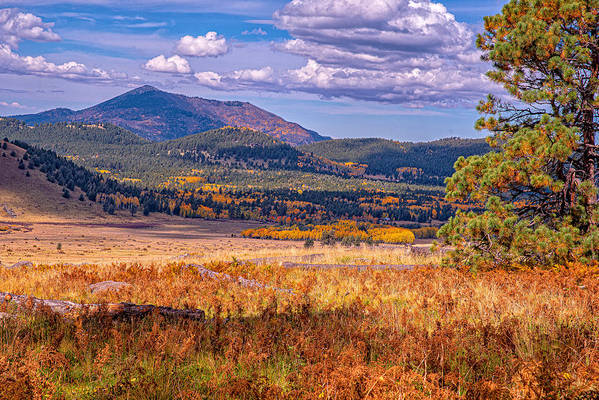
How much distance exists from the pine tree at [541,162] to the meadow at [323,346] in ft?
8.13

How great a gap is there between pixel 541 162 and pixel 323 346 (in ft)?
35.0

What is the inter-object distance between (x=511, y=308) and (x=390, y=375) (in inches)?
199

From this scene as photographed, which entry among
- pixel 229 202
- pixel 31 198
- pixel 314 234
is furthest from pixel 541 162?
pixel 229 202

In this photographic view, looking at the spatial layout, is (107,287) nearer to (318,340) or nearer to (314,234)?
(318,340)

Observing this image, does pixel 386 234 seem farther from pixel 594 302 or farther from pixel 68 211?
pixel 594 302

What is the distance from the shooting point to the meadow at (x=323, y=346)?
431 centimetres

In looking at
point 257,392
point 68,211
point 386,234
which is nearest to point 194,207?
point 68,211

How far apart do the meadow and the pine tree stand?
97.6 inches

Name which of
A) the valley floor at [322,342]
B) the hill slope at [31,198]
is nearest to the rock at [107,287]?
the valley floor at [322,342]

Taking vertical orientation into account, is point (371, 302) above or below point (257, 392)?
below

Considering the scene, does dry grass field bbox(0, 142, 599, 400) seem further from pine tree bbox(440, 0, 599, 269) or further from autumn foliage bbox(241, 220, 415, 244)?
autumn foliage bbox(241, 220, 415, 244)

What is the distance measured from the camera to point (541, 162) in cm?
1364

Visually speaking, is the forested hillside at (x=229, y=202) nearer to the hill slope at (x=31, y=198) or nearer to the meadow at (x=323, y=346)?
the hill slope at (x=31, y=198)

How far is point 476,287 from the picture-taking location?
1124 centimetres
